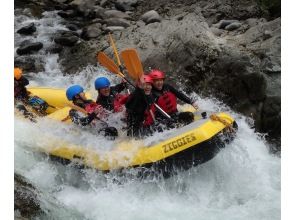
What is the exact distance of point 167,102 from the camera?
5688 millimetres

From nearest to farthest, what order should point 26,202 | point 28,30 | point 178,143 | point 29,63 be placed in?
point 26,202 → point 178,143 → point 29,63 → point 28,30

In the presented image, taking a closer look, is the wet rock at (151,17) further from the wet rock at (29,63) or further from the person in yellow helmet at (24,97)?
the person in yellow helmet at (24,97)

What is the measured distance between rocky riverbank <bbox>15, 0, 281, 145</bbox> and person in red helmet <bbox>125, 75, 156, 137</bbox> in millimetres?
1849

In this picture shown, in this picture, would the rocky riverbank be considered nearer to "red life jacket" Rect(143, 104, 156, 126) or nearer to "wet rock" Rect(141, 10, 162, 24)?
"wet rock" Rect(141, 10, 162, 24)

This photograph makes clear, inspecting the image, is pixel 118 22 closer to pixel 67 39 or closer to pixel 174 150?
pixel 67 39

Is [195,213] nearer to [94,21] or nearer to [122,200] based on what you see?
[122,200]

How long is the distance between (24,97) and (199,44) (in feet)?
9.68

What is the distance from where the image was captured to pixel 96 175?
5.58 meters

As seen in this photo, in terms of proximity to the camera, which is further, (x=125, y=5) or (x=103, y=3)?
(x=103, y=3)

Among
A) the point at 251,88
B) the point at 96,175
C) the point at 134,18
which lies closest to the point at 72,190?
the point at 96,175

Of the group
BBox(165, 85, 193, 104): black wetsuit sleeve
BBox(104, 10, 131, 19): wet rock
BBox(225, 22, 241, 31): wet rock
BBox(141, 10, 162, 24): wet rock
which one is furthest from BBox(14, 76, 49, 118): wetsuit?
BBox(104, 10, 131, 19): wet rock

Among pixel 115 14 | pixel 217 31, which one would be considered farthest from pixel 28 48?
pixel 217 31

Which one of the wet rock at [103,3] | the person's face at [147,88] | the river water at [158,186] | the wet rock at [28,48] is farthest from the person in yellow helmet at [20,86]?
the wet rock at [103,3]
